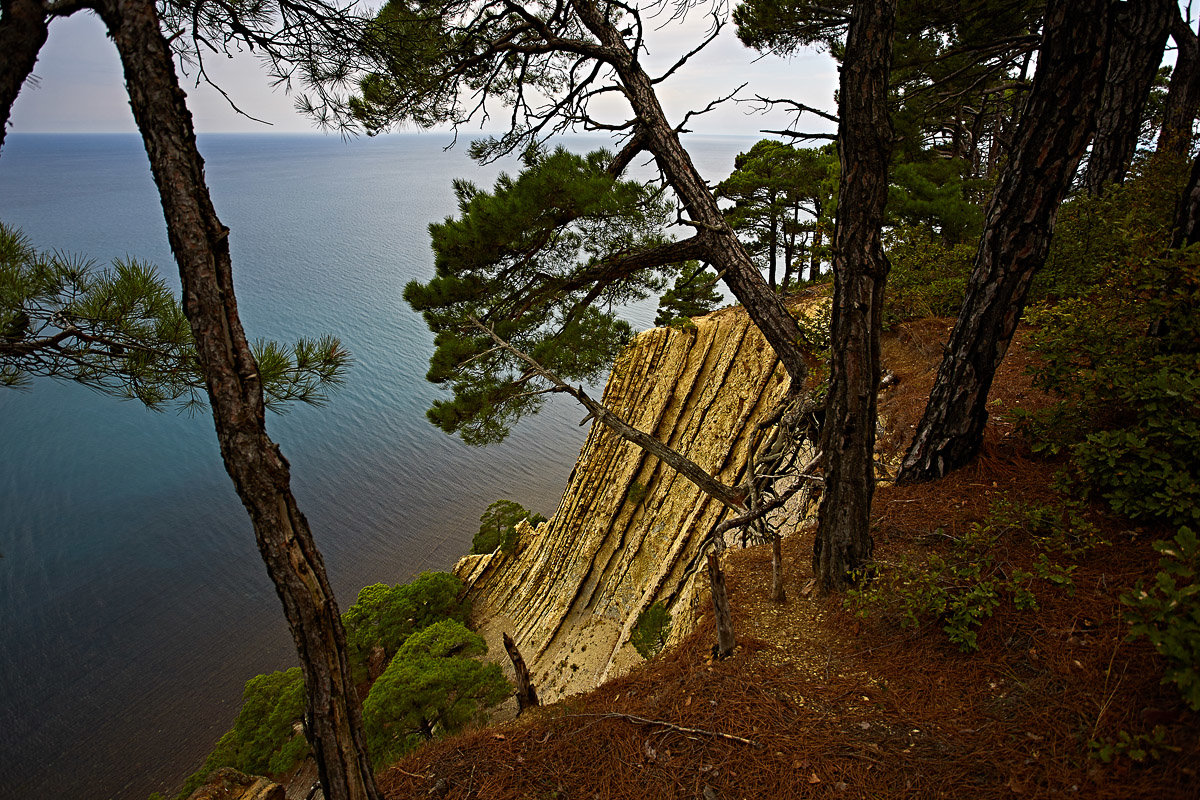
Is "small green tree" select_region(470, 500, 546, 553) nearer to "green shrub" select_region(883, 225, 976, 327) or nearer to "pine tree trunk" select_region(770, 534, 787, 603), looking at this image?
"green shrub" select_region(883, 225, 976, 327)

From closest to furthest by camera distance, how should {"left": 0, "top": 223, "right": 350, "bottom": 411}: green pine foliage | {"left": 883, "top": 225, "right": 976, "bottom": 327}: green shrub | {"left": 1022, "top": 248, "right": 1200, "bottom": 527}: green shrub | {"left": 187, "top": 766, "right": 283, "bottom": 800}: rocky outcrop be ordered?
1. {"left": 1022, "top": 248, "right": 1200, "bottom": 527}: green shrub
2. {"left": 0, "top": 223, "right": 350, "bottom": 411}: green pine foliage
3. {"left": 187, "top": 766, "right": 283, "bottom": 800}: rocky outcrop
4. {"left": 883, "top": 225, "right": 976, "bottom": 327}: green shrub

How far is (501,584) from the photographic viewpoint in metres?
13.2

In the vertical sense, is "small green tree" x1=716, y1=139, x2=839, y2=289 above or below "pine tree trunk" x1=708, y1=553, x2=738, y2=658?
above

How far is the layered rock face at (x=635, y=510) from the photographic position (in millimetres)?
9648

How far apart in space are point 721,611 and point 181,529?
1791cm

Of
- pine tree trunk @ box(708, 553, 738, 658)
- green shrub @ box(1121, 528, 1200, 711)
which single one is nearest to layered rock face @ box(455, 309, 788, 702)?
pine tree trunk @ box(708, 553, 738, 658)

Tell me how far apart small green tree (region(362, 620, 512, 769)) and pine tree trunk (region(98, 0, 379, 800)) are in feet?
21.6

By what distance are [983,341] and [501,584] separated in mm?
11342

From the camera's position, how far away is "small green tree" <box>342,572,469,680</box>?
37.8ft

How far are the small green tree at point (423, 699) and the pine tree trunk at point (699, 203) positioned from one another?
7087 millimetres

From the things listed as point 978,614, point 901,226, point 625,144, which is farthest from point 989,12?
point 978,614

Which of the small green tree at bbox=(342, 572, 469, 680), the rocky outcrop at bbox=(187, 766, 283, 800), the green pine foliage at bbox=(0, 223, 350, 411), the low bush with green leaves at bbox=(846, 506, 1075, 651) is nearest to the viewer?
the low bush with green leaves at bbox=(846, 506, 1075, 651)

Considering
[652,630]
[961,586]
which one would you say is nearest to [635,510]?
[652,630]

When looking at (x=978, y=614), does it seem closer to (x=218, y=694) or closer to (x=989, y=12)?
(x=989, y=12)
